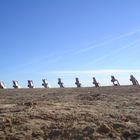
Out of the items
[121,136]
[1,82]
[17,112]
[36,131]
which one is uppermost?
[1,82]

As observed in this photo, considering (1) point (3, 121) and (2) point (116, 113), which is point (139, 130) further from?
(1) point (3, 121)

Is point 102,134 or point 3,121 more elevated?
point 3,121

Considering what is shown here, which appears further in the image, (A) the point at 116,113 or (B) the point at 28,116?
(A) the point at 116,113

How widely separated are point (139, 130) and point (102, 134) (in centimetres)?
116

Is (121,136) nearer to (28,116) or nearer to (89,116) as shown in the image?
(89,116)

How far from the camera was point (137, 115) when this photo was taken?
11.9m

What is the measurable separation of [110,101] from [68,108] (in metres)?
2.58

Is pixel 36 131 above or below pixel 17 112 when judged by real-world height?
below

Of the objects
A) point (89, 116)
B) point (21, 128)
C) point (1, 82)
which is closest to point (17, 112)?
point (21, 128)

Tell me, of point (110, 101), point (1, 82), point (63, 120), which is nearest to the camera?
point (63, 120)

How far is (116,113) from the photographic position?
38.9ft

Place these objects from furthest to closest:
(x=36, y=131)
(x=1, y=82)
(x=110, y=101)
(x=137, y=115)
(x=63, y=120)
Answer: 1. (x=1, y=82)
2. (x=110, y=101)
3. (x=137, y=115)
4. (x=63, y=120)
5. (x=36, y=131)

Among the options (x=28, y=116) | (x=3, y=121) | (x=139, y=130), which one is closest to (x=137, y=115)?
(x=139, y=130)

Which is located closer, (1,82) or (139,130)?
(139,130)
